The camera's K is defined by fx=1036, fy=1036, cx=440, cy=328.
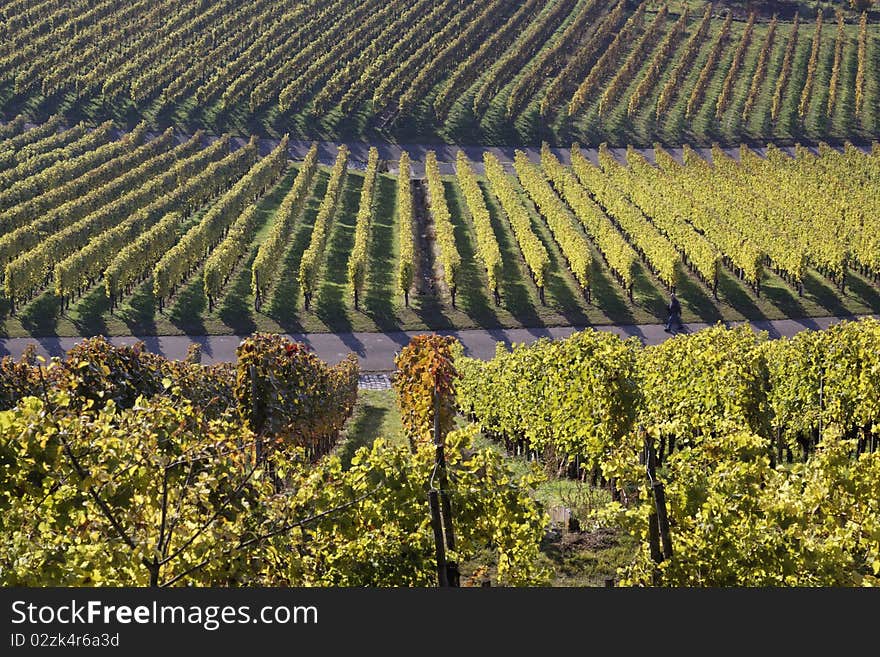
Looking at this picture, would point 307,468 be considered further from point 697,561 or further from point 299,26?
point 299,26

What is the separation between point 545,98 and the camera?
115 m

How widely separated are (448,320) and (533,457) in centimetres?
2347

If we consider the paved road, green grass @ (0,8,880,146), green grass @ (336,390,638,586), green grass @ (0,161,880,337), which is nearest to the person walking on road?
the paved road

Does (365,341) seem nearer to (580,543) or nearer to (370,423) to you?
(370,423)

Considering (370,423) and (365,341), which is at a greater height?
(365,341)

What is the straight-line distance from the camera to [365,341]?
58094mm

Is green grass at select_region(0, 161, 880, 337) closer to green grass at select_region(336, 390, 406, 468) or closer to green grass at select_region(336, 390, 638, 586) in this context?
green grass at select_region(336, 390, 406, 468)

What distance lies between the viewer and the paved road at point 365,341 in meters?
55.2

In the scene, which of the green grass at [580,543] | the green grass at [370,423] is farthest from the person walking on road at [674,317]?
the green grass at [580,543]

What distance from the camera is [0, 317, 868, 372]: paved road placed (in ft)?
181

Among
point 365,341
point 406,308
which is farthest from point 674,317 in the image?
point 365,341

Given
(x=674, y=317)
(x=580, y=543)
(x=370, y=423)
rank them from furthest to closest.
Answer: (x=674, y=317)
(x=370, y=423)
(x=580, y=543)

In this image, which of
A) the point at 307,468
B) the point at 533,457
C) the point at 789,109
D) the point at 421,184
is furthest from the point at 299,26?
the point at 307,468

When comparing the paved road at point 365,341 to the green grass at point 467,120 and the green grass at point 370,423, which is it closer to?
the green grass at point 370,423
